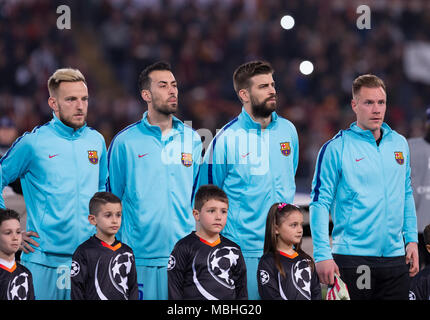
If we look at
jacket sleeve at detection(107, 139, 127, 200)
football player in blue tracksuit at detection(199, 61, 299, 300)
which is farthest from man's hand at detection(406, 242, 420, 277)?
jacket sleeve at detection(107, 139, 127, 200)

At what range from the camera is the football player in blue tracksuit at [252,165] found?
5.29 meters

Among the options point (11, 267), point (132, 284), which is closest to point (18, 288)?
point (11, 267)

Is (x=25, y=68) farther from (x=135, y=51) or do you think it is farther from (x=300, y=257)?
(x=300, y=257)

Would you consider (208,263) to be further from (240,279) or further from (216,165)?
(216,165)

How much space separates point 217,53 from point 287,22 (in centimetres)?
206

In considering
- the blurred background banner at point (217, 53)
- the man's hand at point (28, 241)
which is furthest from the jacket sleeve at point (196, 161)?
the blurred background banner at point (217, 53)

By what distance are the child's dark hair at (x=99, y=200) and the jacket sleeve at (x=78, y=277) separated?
308 mm

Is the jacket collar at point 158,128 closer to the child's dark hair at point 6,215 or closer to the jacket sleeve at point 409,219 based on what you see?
the child's dark hair at point 6,215

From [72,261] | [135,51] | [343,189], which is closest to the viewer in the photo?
[72,261]

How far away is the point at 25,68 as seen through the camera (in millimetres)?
14078

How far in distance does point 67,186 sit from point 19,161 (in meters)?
0.35

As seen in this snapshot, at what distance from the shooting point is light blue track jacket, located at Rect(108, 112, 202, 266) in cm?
533

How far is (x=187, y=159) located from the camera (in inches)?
215
